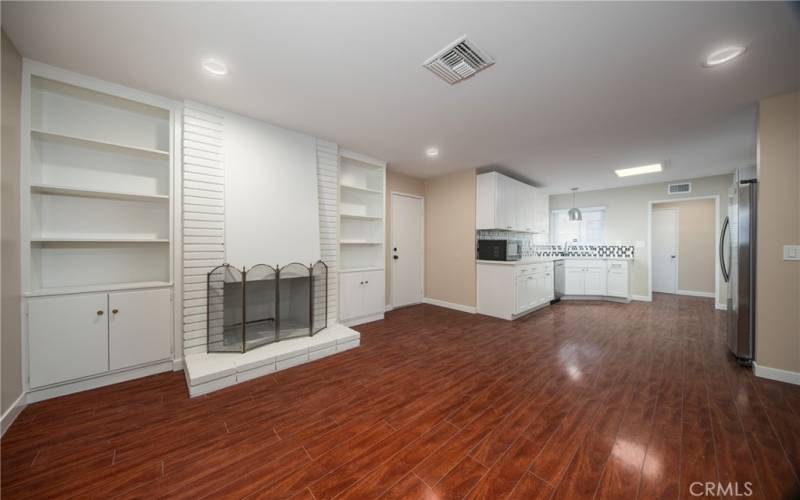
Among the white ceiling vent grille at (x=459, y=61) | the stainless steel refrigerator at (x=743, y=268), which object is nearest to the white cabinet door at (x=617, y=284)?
the stainless steel refrigerator at (x=743, y=268)

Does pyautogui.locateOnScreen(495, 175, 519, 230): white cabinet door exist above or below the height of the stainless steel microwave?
above

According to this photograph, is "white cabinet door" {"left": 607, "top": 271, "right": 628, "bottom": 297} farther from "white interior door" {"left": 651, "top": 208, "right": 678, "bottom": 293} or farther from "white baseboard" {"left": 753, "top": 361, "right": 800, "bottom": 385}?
"white baseboard" {"left": 753, "top": 361, "right": 800, "bottom": 385}

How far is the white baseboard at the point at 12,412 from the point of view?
1.80m

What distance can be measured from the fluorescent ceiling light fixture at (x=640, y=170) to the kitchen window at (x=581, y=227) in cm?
186

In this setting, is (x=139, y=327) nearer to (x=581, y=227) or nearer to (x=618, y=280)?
(x=618, y=280)

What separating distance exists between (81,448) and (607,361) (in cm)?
447

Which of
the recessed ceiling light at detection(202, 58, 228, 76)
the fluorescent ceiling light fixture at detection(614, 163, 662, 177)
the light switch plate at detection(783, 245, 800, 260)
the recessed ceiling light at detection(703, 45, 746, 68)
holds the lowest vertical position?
the light switch plate at detection(783, 245, 800, 260)

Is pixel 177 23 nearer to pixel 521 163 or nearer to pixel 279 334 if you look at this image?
pixel 279 334

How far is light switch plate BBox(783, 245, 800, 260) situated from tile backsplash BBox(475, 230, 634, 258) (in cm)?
336

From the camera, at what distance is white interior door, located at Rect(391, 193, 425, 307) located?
5402 mm

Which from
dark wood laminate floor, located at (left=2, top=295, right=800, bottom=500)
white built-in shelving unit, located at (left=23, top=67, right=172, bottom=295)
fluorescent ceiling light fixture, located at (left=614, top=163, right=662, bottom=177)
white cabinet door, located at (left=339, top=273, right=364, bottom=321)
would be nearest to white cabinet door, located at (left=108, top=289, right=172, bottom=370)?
white built-in shelving unit, located at (left=23, top=67, right=172, bottom=295)

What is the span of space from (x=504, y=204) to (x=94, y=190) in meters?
5.40
